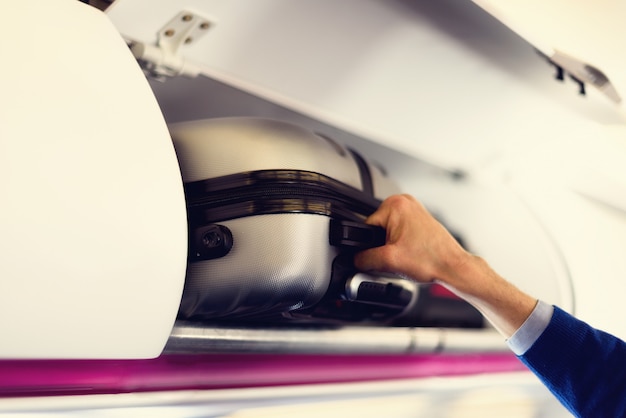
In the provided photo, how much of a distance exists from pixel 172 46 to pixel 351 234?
0.41 meters

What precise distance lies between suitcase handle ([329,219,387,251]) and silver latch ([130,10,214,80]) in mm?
357

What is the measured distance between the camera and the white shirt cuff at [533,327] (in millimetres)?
1102

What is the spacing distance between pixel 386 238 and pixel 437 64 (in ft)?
1.40

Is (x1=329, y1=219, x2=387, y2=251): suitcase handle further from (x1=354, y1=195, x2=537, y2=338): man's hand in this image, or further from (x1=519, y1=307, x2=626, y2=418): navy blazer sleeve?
(x1=519, y1=307, x2=626, y2=418): navy blazer sleeve

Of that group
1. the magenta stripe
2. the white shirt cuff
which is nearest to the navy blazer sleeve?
the white shirt cuff

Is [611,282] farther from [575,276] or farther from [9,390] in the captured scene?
[9,390]

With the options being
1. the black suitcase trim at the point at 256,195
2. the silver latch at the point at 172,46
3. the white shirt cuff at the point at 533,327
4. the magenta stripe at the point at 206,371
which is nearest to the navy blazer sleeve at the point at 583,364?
the white shirt cuff at the point at 533,327

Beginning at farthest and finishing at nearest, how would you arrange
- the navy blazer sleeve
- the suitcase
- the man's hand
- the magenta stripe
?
the navy blazer sleeve → the man's hand → the suitcase → the magenta stripe

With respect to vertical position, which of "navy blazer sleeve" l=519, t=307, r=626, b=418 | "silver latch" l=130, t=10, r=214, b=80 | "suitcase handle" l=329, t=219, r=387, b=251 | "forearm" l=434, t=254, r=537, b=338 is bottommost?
"navy blazer sleeve" l=519, t=307, r=626, b=418

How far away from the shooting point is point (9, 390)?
728mm

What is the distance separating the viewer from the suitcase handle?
91 centimetres

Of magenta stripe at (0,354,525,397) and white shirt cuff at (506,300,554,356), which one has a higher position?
white shirt cuff at (506,300,554,356)

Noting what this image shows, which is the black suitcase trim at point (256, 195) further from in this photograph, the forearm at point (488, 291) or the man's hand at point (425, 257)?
the forearm at point (488, 291)

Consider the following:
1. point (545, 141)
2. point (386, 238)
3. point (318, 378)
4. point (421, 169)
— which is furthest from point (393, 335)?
point (545, 141)
